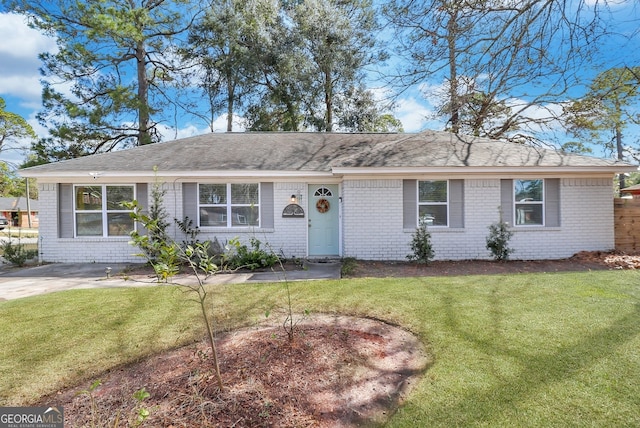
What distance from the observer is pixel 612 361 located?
323 cm

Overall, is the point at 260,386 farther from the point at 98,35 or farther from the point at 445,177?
the point at 98,35

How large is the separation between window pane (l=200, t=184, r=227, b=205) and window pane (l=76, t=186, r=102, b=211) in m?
3.30

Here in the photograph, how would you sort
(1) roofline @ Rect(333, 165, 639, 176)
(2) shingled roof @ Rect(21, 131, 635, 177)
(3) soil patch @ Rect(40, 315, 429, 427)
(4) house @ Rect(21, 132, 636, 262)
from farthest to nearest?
(4) house @ Rect(21, 132, 636, 262), (2) shingled roof @ Rect(21, 131, 635, 177), (1) roofline @ Rect(333, 165, 639, 176), (3) soil patch @ Rect(40, 315, 429, 427)

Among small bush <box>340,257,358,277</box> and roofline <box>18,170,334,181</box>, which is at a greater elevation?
roofline <box>18,170,334,181</box>

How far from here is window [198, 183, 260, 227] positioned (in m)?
10.3

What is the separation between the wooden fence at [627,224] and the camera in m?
10.2

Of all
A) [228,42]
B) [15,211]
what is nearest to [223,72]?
[228,42]

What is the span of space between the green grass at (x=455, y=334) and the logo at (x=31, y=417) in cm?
50

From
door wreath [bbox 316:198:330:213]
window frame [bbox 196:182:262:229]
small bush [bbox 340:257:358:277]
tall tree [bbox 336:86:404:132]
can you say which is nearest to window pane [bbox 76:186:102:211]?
window frame [bbox 196:182:262:229]

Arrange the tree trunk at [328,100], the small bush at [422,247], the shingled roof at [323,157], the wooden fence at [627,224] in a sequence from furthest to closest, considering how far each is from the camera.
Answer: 1. the tree trunk at [328,100]
2. the wooden fence at [627,224]
3. the shingled roof at [323,157]
4. the small bush at [422,247]

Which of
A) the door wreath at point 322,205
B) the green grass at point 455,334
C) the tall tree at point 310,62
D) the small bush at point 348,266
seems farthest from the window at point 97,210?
the tall tree at point 310,62

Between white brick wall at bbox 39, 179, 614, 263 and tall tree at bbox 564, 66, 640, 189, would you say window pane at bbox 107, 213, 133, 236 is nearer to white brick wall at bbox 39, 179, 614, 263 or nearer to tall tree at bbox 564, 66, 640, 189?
white brick wall at bbox 39, 179, 614, 263

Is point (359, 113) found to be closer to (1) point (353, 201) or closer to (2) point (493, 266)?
(1) point (353, 201)

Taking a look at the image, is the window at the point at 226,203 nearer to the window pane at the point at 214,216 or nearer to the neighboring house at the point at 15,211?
the window pane at the point at 214,216
